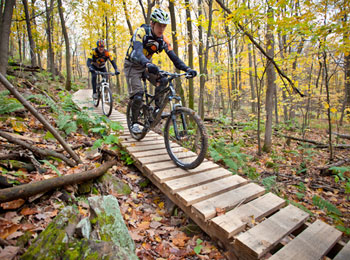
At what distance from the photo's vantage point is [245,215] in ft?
7.71

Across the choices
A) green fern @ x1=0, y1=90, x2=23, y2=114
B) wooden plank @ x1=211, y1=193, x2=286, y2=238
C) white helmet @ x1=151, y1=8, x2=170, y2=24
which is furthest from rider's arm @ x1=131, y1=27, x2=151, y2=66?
wooden plank @ x1=211, y1=193, x2=286, y2=238

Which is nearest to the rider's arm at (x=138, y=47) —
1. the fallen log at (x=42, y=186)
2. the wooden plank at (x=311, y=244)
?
the fallen log at (x=42, y=186)

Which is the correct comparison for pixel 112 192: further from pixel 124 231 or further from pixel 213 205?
pixel 213 205

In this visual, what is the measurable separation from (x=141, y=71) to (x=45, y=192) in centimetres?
288

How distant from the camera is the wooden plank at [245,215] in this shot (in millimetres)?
2113

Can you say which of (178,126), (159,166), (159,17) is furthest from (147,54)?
(159,166)

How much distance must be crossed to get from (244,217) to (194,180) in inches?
38.3

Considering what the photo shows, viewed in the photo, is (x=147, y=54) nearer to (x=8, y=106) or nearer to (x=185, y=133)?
(x=185, y=133)

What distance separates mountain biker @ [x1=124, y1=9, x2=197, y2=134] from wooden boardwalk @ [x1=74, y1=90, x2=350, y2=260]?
165 centimetres

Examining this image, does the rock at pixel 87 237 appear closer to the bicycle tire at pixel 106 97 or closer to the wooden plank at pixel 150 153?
the wooden plank at pixel 150 153

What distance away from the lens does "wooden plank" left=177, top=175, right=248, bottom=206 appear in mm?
2566

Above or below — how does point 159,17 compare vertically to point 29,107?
above

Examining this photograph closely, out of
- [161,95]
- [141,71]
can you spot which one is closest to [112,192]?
[161,95]

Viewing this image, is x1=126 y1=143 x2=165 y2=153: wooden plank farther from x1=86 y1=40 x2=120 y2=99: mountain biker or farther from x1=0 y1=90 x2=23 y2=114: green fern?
x1=86 y1=40 x2=120 y2=99: mountain biker
